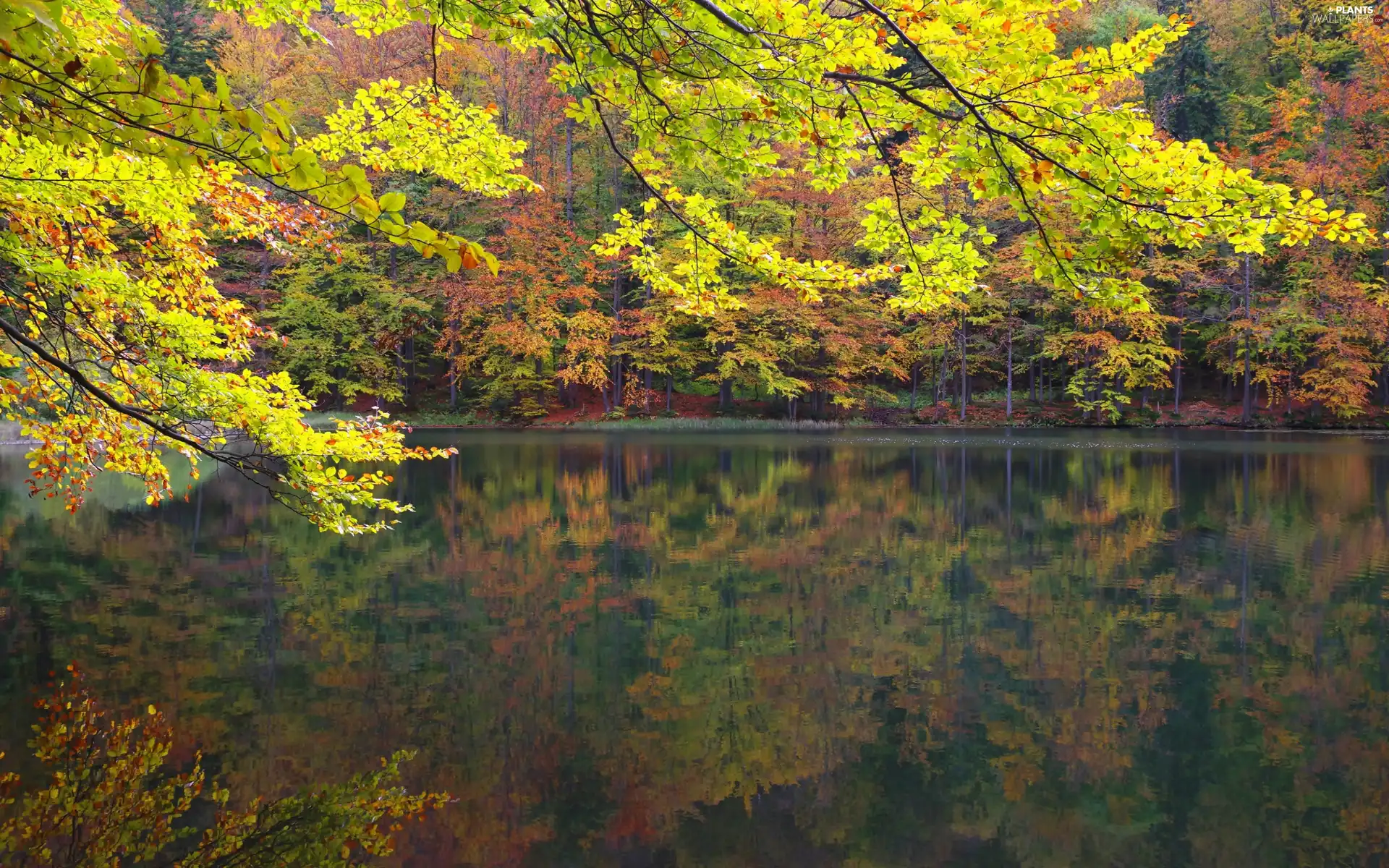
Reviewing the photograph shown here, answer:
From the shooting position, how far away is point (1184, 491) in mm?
15852

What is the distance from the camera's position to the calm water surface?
4387 mm

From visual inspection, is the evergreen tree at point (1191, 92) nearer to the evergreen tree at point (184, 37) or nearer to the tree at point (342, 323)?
the tree at point (342, 323)

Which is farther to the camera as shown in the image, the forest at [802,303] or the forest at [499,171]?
the forest at [802,303]

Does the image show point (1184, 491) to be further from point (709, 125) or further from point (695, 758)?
point (709, 125)

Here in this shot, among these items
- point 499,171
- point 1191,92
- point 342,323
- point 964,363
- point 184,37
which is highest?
point 184,37


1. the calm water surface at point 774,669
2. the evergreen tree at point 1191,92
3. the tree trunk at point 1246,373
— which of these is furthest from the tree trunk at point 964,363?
the calm water surface at point 774,669

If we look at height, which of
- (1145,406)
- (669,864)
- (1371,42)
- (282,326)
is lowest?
(669,864)

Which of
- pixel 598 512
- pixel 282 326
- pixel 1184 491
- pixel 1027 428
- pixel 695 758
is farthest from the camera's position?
pixel 282 326

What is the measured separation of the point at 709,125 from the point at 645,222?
0.80 metres

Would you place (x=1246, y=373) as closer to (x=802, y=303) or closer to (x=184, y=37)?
(x=802, y=303)

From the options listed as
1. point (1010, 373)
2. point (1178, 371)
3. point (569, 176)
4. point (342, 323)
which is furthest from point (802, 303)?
point (342, 323)

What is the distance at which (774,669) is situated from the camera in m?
6.55

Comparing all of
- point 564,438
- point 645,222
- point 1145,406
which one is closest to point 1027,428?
point 1145,406

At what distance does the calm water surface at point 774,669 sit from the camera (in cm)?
439
